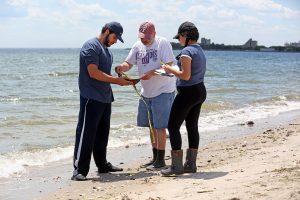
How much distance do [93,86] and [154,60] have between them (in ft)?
2.69

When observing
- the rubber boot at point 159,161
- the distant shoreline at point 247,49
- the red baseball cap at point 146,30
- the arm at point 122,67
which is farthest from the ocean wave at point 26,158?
the distant shoreline at point 247,49

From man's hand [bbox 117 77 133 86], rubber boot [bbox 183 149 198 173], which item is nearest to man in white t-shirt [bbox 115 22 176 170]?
man's hand [bbox 117 77 133 86]

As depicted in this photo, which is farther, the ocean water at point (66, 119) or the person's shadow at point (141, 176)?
the ocean water at point (66, 119)

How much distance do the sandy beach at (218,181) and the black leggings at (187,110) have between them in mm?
433

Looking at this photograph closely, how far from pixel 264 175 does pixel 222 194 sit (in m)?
0.74

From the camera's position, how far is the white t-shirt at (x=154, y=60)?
6.29 meters

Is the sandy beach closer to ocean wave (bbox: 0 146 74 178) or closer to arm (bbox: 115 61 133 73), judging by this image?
ocean wave (bbox: 0 146 74 178)

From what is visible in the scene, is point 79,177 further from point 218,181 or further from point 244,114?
point 244,114

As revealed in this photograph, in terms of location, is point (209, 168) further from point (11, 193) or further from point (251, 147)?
A: point (11, 193)

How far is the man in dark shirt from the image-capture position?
5.89 metres

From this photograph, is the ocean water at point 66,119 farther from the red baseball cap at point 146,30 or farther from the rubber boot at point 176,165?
the red baseball cap at point 146,30

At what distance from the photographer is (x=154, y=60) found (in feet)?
20.7

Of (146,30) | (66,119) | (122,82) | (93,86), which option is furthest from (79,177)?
(66,119)

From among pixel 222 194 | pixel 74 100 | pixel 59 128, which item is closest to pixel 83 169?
pixel 222 194
